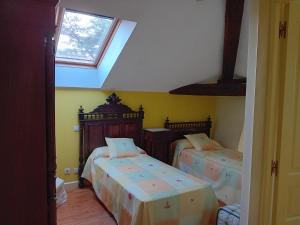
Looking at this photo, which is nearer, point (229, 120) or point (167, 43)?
point (167, 43)

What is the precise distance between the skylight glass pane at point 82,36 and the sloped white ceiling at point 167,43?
42 centimetres

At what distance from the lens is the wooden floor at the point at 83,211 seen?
115 inches

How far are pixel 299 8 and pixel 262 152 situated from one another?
0.94m

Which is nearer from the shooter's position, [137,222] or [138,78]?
[137,222]

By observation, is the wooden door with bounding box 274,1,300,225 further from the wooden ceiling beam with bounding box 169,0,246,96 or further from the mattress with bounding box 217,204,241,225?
the wooden ceiling beam with bounding box 169,0,246,96

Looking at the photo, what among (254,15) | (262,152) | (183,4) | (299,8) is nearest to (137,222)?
(262,152)

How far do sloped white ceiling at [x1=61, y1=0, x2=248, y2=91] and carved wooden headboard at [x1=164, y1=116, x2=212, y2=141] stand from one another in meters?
0.73

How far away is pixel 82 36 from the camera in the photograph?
3395mm

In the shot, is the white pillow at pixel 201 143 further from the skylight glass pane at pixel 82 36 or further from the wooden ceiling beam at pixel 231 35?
the skylight glass pane at pixel 82 36

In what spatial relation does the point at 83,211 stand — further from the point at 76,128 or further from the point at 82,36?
the point at 82,36

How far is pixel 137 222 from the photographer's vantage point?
7.54ft

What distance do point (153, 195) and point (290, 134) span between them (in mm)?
1399

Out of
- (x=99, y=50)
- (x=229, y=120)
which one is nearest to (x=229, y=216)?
(x=99, y=50)

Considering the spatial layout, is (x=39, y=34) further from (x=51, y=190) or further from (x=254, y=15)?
(x=254, y=15)
